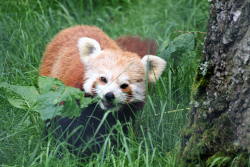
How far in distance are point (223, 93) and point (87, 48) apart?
1722 millimetres

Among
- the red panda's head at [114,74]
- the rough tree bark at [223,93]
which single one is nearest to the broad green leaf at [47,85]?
the red panda's head at [114,74]

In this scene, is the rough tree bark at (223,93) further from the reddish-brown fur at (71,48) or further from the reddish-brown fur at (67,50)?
the reddish-brown fur at (67,50)

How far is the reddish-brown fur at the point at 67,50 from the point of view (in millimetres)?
3367

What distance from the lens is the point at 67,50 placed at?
363cm

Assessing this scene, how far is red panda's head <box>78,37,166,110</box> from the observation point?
2633 millimetres

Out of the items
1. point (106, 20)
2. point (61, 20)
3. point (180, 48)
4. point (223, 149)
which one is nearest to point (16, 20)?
point (61, 20)

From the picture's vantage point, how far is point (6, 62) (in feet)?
12.3

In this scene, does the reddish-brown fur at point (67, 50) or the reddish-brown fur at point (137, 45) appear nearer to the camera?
the reddish-brown fur at point (67, 50)

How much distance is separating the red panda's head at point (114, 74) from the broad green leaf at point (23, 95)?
593 millimetres

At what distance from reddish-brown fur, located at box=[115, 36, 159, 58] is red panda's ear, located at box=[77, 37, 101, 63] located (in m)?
0.95

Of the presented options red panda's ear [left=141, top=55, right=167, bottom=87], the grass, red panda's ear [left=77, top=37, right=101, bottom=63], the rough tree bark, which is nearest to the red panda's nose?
the grass

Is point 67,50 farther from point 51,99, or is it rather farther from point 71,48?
point 51,99

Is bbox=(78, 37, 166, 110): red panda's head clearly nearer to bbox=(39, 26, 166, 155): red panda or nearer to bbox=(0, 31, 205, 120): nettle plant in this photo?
bbox=(39, 26, 166, 155): red panda

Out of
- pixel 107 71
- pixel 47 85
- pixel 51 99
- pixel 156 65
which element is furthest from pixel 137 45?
pixel 51 99
